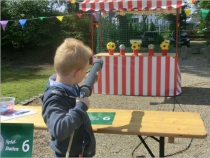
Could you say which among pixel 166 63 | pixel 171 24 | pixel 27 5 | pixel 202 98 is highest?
pixel 27 5

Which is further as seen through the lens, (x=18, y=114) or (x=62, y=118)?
(x=18, y=114)

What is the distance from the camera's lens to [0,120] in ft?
7.16

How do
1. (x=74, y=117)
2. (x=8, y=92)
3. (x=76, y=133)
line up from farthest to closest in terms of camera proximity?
(x=8, y=92) → (x=76, y=133) → (x=74, y=117)

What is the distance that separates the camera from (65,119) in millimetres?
1483

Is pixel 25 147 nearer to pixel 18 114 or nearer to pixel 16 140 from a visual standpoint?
pixel 16 140

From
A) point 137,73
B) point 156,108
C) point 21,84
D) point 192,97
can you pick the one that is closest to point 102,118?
point 156,108

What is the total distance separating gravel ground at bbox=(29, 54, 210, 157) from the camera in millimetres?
3479

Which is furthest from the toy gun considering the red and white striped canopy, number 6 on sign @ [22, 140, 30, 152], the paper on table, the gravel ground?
the red and white striped canopy

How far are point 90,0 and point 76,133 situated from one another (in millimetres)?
5065

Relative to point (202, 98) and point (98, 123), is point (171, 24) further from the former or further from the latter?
point (98, 123)

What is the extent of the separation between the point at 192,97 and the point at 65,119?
17.2 ft

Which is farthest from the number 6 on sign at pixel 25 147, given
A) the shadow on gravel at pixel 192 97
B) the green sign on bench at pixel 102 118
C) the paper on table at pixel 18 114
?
the shadow on gravel at pixel 192 97

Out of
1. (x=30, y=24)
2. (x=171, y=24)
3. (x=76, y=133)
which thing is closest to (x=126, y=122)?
(x=76, y=133)

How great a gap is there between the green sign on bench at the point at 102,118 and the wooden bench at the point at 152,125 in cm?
4
